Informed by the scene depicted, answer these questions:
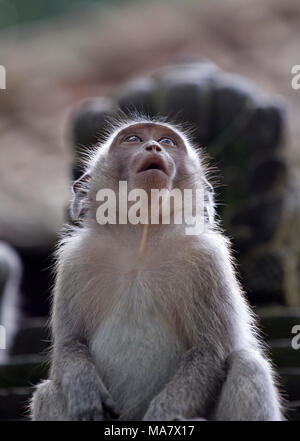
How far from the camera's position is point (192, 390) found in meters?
4.98

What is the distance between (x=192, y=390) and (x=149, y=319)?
22.6 inches

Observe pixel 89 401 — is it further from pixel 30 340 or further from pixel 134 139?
pixel 30 340

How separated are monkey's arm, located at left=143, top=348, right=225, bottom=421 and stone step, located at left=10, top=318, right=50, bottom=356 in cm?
351

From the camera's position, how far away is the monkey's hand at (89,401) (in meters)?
5.04

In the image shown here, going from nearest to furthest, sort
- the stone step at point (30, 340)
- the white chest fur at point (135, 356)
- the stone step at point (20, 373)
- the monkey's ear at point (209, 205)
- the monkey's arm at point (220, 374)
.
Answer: the monkey's arm at point (220, 374), the white chest fur at point (135, 356), the monkey's ear at point (209, 205), the stone step at point (20, 373), the stone step at point (30, 340)

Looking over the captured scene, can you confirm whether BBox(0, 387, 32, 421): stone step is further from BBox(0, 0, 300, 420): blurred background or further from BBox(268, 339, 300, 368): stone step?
BBox(268, 339, 300, 368): stone step

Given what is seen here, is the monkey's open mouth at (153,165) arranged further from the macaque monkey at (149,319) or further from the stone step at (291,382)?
the stone step at (291,382)

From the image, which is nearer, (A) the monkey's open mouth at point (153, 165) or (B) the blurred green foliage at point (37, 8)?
(A) the monkey's open mouth at point (153, 165)

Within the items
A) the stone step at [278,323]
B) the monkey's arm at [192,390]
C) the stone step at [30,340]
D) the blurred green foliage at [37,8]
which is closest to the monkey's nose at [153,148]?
the monkey's arm at [192,390]

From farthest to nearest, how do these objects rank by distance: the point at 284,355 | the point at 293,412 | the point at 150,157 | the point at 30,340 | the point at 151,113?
the point at 151,113, the point at 30,340, the point at 284,355, the point at 293,412, the point at 150,157

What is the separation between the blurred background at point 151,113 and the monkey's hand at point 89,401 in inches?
65.6

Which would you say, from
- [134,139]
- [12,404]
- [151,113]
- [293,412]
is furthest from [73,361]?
[151,113]

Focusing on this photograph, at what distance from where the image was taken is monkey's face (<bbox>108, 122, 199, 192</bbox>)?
5535 mm
